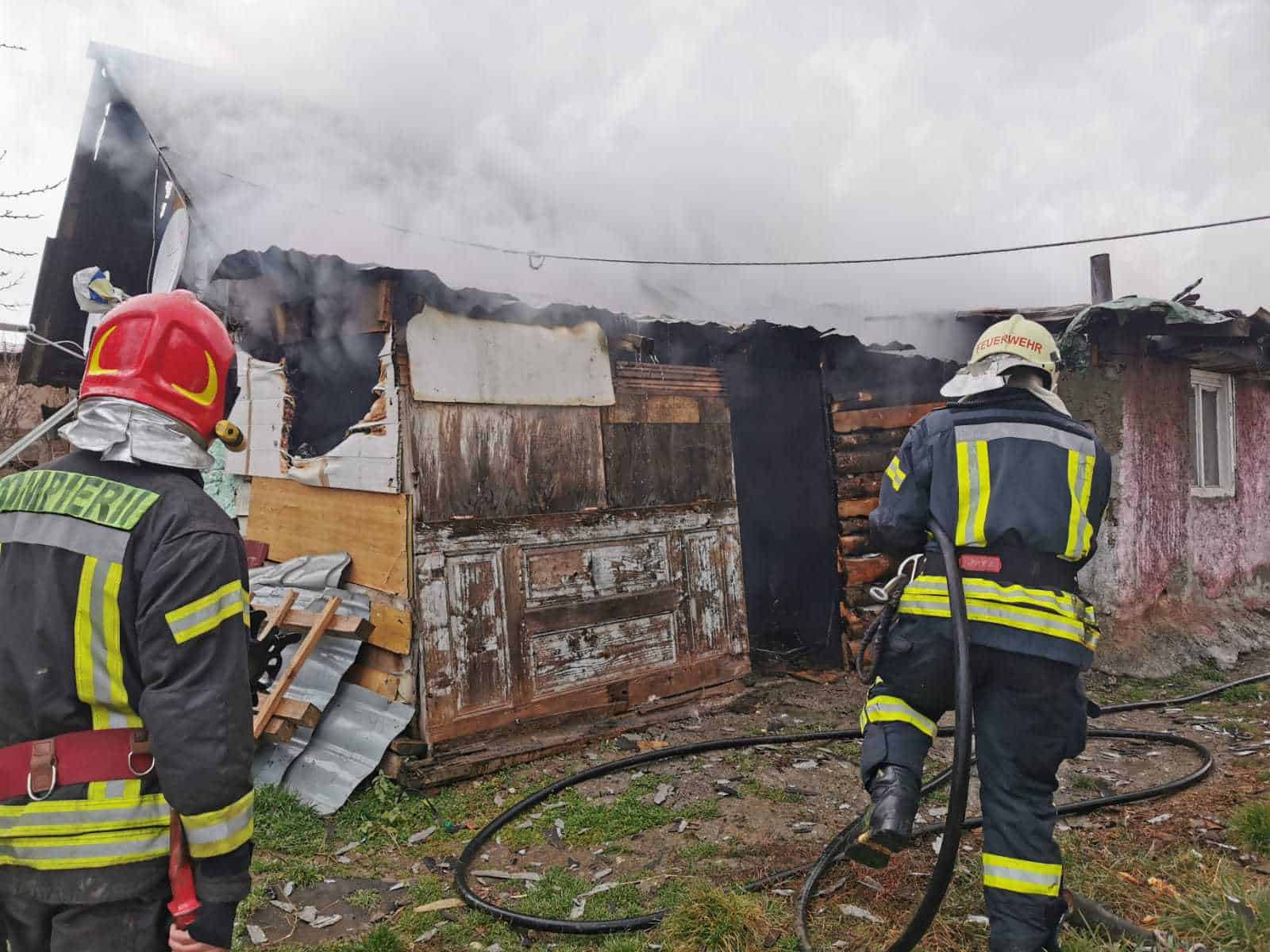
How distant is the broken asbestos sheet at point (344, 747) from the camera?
502 centimetres

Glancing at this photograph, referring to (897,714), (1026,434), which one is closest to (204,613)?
(897,714)

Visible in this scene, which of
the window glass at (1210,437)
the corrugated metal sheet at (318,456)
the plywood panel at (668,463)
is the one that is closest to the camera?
the corrugated metal sheet at (318,456)

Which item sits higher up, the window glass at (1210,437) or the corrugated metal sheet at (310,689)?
the window glass at (1210,437)

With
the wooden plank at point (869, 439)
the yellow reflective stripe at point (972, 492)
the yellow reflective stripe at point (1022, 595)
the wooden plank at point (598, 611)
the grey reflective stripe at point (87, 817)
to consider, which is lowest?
the wooden plank at point (598, 611)

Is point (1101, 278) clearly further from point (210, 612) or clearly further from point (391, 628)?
point (210, 612)

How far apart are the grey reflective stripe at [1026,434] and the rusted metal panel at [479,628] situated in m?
3.55

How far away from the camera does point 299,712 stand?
5.14 m

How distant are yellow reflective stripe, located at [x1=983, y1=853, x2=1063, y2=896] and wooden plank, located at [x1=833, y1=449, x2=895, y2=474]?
17.6ft

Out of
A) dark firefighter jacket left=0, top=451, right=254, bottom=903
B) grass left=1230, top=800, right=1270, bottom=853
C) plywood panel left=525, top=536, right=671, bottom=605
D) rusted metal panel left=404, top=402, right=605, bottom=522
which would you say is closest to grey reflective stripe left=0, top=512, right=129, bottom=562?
dark firefighter jacket left=0, top=451, right=254, bottom=903

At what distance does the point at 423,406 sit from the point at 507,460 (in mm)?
732

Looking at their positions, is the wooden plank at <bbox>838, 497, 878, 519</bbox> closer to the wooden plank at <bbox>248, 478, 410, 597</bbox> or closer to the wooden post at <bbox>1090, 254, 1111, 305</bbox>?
the wooden plank at <bbox>248, 478, 410, 597</bbox>

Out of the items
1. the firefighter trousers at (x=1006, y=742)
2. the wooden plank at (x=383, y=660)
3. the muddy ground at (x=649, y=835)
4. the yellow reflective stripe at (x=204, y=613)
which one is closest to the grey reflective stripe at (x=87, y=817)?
the yellow reflective stripe at (x=204, y=613)

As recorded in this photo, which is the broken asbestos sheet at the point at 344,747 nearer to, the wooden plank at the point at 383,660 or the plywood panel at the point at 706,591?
the wooden plank at the point at 383,660

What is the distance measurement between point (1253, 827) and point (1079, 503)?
2294mm
